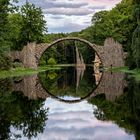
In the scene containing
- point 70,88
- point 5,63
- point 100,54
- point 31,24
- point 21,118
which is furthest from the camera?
point 31,24

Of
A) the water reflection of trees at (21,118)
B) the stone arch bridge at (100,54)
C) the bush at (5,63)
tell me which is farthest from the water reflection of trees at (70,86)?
the stone arch bridge at (100,54)

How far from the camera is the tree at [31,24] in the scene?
326ft

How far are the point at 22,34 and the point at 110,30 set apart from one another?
18.6 m

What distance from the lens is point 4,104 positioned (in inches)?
1019

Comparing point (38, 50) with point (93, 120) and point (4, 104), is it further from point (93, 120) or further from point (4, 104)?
point (93, 120)

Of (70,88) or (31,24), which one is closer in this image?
(70,88)

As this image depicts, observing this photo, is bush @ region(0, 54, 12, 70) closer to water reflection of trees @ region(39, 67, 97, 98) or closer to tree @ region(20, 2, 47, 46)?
water reflection of trees @ region(39, 67, 97, 98)

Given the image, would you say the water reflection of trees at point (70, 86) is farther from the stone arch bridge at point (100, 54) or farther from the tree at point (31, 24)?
the tree at point (31, 24)

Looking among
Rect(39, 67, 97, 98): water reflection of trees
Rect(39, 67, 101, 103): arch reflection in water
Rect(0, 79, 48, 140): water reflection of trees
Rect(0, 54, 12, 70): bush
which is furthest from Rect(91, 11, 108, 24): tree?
Rect(0, 79, 48, 140): water reflection of trees

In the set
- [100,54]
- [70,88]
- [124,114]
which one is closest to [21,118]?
[124,114]

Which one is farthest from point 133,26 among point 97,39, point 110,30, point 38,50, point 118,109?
point 118,109

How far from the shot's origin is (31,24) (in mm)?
99938

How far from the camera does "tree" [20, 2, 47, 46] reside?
99.2 m

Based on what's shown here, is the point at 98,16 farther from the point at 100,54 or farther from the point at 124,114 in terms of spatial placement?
the point at 124,114
